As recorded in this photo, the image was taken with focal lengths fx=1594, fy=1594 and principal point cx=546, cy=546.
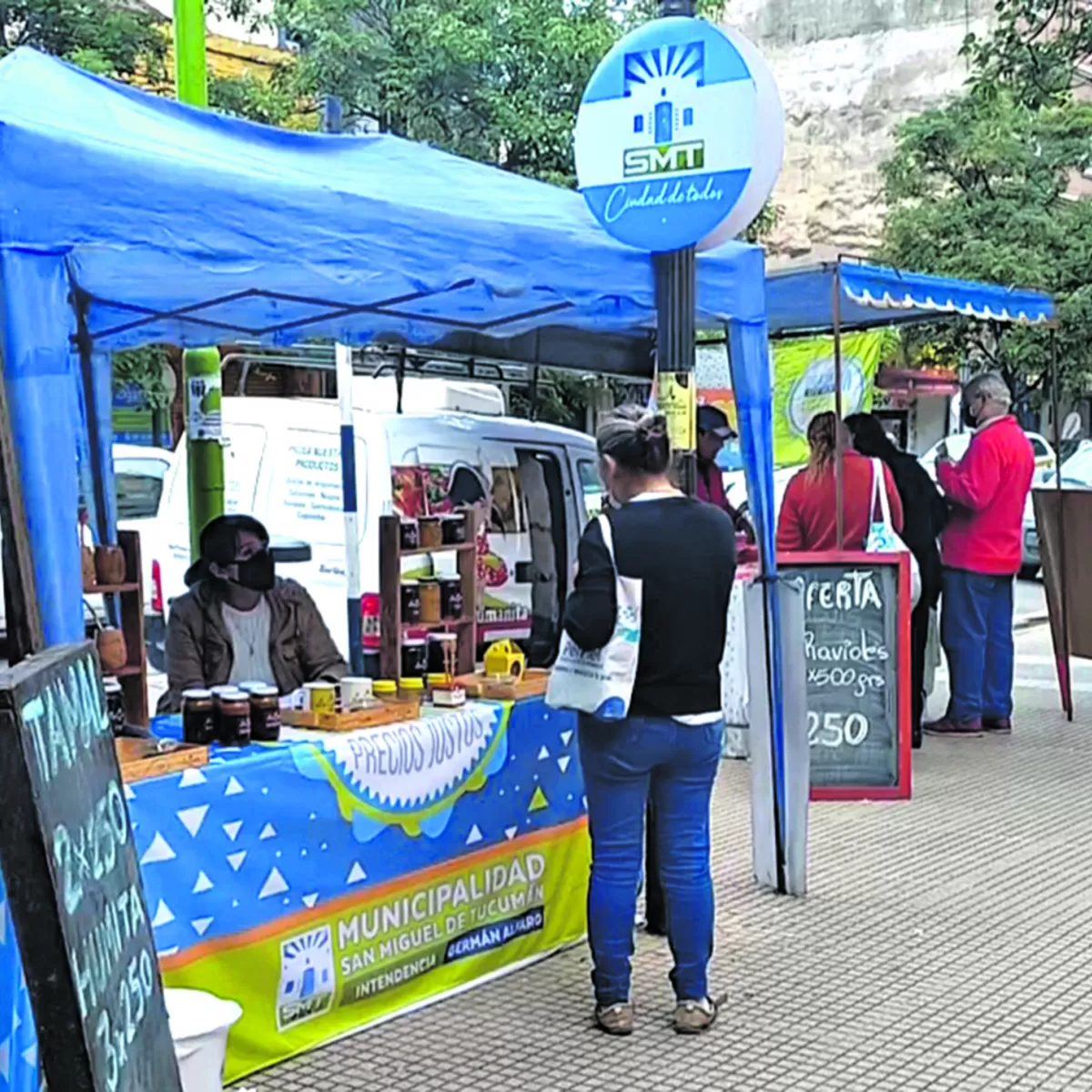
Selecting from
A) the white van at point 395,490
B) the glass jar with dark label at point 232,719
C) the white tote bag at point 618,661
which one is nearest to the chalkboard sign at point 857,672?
the white van at point 395,490

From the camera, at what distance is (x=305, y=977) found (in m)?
4.46

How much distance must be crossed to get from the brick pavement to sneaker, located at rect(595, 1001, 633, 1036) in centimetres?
4

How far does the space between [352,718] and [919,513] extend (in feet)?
15.1

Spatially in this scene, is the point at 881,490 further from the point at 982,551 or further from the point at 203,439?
the point at 203,439

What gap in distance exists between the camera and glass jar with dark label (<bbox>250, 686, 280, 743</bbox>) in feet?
14.9

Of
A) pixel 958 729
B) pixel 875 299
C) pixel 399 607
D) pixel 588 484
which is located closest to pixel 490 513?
pixel 588 484

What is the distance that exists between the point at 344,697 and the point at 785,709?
70.7 inches

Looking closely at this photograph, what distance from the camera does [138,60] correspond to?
1411 cm

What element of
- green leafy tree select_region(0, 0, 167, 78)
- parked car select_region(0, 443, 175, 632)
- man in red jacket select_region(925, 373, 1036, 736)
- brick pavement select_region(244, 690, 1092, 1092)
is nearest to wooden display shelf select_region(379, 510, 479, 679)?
brick pavement select_region(244, 690, 1092, 1092)

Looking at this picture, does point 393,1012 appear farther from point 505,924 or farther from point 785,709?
point 785,709

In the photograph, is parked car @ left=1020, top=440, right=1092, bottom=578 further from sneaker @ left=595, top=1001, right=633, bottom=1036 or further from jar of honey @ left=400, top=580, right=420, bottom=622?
sneaker @ left=595, top=1001, right=633, bottom=1036

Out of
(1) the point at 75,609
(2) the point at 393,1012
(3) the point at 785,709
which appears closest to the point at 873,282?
(3) the point at 785,709

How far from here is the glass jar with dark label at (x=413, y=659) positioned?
5.45 m

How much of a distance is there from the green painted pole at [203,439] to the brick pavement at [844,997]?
2692 millimetres
